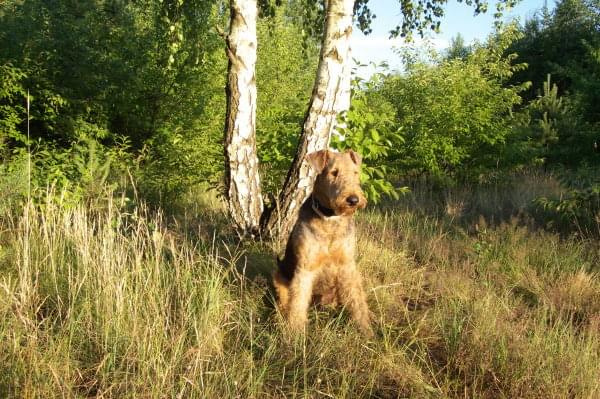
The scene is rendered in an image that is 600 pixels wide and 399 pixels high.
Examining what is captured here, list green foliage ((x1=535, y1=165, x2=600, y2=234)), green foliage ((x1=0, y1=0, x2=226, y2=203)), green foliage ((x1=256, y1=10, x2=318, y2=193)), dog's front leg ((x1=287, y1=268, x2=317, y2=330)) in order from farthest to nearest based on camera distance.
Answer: green foliage ((x1=0, y1=0, x2=226, y2=203)) < green foliage ((x1=256, y1=10, x2=318, y2=193)) < green foliage ((x1=535, y1=165, x2=600, y2=234)) < dog's front leg ((x1=287, y1=268, x2=317, y2=330))

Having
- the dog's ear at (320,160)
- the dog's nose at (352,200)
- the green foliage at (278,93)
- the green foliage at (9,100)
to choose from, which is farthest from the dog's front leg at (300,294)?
the green foliage at (9,100)

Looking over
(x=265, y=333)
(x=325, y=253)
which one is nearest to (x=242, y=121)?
(x=325, y=253)

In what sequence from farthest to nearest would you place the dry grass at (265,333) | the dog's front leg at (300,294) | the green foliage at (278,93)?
the green foliage at (278,93)
the dog's front leg at (300,294)
the dry grass at (265,333)

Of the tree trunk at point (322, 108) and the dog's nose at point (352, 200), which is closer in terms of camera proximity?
the dog's nose at point (352, 200)

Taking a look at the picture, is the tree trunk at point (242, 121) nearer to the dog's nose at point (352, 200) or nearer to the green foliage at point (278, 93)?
the green foliage at point (278, 93)

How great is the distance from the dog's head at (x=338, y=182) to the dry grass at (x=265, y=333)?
73cm

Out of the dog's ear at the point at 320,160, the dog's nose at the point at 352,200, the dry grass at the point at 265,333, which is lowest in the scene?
the dry grass at the point at 265,333

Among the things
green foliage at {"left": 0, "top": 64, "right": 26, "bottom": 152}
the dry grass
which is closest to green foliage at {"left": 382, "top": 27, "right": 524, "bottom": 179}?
the dry grass

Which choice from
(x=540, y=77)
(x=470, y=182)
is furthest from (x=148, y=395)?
(x=540, y=77)

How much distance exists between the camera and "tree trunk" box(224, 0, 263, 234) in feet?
14.1

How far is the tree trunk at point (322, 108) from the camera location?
436cm

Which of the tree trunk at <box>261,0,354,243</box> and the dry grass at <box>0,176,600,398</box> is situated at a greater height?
the tree trunk at <box>261,0,354,243</box>

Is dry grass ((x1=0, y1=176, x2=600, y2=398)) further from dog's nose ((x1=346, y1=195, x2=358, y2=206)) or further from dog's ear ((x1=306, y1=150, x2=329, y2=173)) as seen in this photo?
dog's ear ((x1=306, y1=150, x2=329, y2=173))

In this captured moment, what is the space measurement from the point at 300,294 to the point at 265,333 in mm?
379
